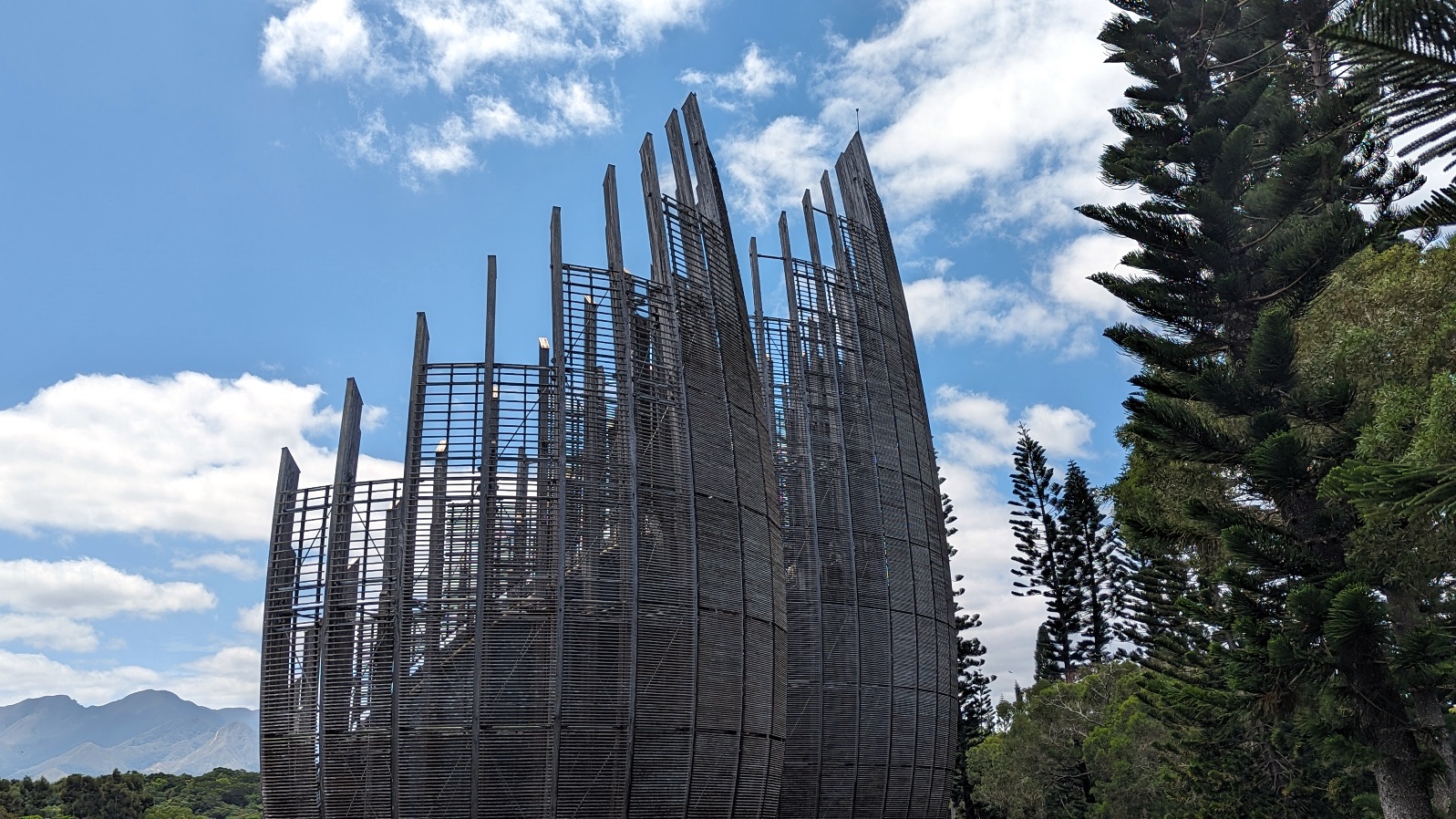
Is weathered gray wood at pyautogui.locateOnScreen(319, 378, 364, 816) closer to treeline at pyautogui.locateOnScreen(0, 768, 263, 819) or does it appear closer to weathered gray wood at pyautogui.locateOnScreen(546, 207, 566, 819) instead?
weathered gray wood at pyautogui.locateOnScreen(546, 207, 566, 819)

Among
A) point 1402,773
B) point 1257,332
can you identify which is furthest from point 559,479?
point 1402,773

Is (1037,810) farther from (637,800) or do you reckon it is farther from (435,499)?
(435,499)

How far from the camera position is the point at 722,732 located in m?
11.1

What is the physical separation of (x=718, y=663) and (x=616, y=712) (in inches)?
50.1

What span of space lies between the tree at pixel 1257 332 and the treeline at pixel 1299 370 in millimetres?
30

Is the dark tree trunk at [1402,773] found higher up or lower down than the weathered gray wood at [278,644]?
lower down

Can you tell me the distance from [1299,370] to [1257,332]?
0.82 meters

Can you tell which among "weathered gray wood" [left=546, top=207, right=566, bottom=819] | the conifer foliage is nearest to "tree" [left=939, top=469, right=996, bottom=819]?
the conifer foliage

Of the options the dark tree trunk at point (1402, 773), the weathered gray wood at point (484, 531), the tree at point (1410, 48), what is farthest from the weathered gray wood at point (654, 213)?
the dark tree trunk at point (1402, 773)

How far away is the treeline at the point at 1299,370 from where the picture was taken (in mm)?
9602

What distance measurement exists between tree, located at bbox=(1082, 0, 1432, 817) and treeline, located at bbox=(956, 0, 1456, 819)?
0.10ft

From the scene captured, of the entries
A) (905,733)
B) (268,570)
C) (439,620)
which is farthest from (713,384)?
(905,733)

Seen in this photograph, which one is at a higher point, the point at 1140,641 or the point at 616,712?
the point at 1140,641

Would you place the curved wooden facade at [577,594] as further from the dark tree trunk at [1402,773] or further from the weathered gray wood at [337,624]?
the dark tree trunk at [1402,773]
